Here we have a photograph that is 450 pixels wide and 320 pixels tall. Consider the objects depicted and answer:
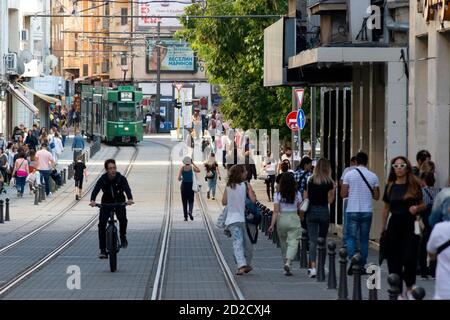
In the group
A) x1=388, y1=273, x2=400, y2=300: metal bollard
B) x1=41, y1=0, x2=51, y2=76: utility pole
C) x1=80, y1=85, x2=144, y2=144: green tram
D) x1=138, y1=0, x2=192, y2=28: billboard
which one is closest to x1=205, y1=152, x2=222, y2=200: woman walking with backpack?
x1=388, y1=273, x2=400, y2=300: metal bollard

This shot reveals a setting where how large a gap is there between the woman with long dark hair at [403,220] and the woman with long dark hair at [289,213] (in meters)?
4.03

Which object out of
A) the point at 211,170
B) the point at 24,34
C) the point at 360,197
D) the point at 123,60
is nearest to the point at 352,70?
the point at 211,170

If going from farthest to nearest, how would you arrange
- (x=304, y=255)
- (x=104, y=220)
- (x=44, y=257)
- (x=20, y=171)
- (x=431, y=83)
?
(x=20, y=171)
(x=44, y=257)
(x=431, y=83)
(x=304, y=255)
(x=104, y=220)

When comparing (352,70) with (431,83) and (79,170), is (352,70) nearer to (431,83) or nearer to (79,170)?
(431,83)

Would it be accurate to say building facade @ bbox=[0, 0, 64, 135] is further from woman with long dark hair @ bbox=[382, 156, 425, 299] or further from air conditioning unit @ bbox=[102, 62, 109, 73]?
air conditioning unit @ bbox=[102, 62, 109, 73]

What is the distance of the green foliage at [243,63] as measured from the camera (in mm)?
46344

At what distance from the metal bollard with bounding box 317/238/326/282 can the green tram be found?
5696 centimetres

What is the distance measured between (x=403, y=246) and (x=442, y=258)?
5.18 m

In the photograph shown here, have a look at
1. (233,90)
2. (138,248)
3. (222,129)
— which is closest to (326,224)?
(138,248)

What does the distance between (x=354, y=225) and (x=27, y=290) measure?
4.59 m

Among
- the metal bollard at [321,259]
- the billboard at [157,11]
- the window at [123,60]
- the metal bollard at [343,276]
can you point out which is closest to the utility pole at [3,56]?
the metal bollard at [321,259]

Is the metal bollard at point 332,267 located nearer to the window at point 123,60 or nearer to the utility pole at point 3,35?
the utility pole at point 3,35

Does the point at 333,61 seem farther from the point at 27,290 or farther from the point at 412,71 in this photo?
the point at 27,290

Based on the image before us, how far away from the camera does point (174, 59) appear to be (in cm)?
11662
